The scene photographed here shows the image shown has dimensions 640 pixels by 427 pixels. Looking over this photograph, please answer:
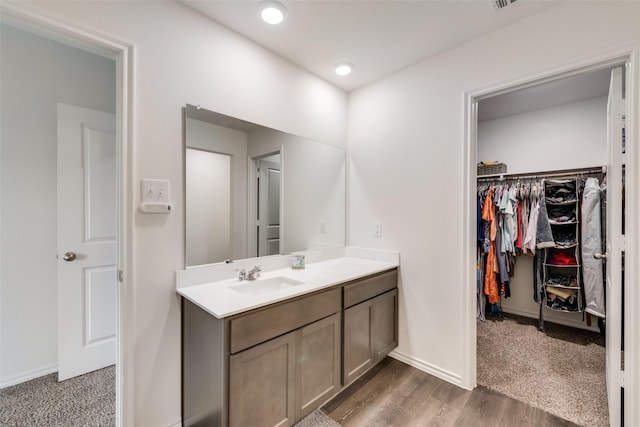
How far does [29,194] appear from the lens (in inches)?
78.0

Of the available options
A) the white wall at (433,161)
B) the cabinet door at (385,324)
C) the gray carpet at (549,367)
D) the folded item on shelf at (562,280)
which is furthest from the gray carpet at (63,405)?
the folded item on shelf at (562,280)

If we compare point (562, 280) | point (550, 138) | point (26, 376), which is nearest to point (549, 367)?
point (562, 280)

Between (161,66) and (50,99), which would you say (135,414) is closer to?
(161,66)

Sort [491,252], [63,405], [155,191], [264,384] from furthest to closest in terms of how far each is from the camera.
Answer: [491,252]
[63,405]
[155,191]
[264,384]

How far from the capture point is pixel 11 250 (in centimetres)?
192

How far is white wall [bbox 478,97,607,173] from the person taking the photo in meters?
2.92

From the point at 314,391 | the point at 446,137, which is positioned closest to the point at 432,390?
the point at 314,391

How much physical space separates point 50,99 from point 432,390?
3516 mm

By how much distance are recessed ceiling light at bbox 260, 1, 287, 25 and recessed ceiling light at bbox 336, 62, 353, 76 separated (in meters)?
0.66

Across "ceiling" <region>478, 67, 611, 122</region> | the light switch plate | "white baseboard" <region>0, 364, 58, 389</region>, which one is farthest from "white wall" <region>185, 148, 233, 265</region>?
"ceiling" <region>478, 67, 611, 122</region>

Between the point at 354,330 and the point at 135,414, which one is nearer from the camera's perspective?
the point at 135,414

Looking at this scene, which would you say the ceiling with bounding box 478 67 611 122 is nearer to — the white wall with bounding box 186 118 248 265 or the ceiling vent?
the ceiling vent

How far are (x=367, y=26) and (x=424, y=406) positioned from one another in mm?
2518

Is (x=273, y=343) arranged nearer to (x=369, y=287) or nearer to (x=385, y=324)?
(x=369, y=287)
